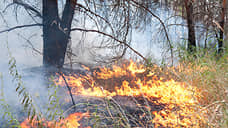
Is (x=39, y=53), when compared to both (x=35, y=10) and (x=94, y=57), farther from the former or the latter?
(x=94, y=57)

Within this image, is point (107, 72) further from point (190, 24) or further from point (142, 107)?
point (190, 24)

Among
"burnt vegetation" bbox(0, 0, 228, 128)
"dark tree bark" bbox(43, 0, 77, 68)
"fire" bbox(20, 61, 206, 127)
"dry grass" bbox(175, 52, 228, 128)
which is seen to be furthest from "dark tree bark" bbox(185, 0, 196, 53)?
"dark tree bark" bbox(43, 0, 77, 68)

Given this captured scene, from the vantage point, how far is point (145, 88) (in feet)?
6.44

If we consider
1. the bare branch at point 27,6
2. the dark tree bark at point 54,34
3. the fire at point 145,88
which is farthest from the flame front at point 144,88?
the bare branch at point 27,6

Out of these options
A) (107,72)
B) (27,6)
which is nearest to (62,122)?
(107,72)

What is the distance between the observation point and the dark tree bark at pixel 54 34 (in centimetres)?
154

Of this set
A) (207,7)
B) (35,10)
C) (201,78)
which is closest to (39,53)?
(35,10)

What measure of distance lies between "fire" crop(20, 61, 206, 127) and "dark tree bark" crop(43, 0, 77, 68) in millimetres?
172

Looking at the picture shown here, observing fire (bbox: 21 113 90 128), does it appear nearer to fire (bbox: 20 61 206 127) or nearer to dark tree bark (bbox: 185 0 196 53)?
fire (bbox: 20 61 206 127)

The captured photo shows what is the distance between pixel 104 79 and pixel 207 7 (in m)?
2.12

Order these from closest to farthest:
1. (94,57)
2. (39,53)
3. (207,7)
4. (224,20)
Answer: (39,53) < (94,57) < (207,7) < (224,20)

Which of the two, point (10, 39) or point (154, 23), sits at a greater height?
point (154, 23)

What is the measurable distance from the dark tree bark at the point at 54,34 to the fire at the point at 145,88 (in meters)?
0.17

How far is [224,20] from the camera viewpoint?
320 cm
